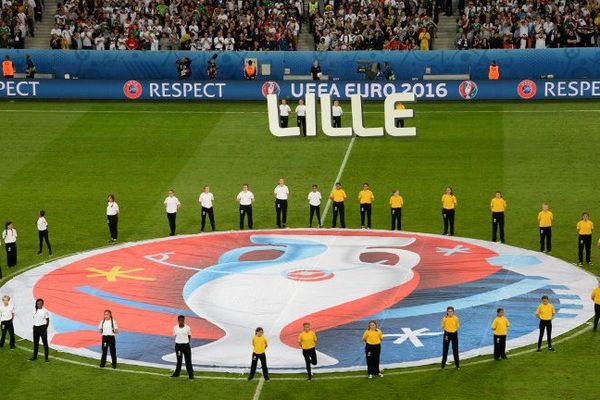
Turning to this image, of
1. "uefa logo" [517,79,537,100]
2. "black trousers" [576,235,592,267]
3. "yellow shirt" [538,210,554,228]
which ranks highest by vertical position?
"uefa logo" [517,79,537,100]

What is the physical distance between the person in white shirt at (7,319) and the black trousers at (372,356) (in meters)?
9.23

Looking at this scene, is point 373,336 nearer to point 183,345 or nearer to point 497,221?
point 183,345

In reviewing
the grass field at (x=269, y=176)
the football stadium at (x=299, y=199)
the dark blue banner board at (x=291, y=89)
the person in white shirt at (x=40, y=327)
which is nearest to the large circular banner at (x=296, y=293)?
the football stadium at (x=299, y=199)

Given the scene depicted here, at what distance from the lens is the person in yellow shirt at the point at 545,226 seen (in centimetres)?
3934

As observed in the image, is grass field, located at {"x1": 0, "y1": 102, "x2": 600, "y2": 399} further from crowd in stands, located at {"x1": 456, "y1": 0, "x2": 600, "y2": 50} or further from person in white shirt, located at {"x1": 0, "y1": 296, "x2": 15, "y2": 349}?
crowd in stands, located at {"x1": 456, "y1": 0, "x2": 600, "y2": 50}

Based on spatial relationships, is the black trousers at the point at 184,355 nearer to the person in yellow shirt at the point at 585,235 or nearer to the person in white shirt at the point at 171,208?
the person in white shirt at the point at 171,208

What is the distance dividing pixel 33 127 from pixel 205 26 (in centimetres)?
1267

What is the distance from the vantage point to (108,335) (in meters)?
30.3

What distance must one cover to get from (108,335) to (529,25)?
39444mm

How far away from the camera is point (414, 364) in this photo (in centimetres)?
3052

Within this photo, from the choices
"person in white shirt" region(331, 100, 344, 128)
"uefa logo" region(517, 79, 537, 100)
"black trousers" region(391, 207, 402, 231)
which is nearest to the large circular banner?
"black trousers" region(391, 207, 402, 231)

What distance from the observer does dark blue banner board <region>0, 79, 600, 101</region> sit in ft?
198

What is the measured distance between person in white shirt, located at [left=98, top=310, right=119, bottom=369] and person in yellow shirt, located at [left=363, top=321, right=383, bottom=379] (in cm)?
611

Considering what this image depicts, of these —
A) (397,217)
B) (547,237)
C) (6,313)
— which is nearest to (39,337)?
(6,313)
